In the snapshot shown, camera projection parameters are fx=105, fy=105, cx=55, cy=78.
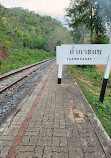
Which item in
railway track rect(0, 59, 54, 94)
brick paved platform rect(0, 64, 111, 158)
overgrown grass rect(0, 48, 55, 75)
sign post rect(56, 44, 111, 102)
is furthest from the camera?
overgrown grass rect(0, 48, 55, 75)

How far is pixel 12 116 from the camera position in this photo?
3.12 meters

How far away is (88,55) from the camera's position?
14.6 ft

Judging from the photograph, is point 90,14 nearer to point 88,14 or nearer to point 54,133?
point 88,14

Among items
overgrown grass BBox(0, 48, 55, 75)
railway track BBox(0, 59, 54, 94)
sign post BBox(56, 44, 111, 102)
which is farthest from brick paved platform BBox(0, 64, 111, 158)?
overgrown grass BBox(0, 48, 55, 75)

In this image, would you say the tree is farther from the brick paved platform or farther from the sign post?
the brick paved platform

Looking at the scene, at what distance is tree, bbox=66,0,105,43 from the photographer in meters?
15.0

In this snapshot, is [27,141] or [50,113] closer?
[27,141]

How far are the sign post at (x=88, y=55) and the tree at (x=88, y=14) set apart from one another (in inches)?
488

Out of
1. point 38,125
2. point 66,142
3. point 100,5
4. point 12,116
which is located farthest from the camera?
point 100,5

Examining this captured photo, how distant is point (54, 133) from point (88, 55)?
3.35 meters

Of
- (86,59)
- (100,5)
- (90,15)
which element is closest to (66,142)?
(86,59)

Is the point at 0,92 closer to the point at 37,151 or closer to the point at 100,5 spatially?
the point at 37,151

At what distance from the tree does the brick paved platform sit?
48.0 ft

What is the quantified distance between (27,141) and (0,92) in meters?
3.58
